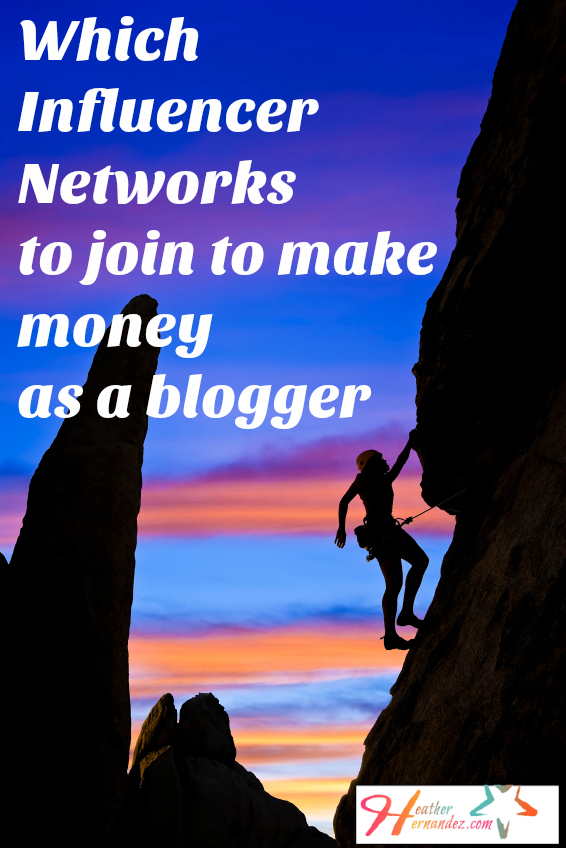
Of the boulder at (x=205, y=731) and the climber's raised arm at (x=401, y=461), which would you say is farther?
the boulder at (x=205, y=731)

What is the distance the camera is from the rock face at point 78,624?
1321 cm

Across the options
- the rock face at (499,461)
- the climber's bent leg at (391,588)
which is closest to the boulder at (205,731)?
the rock face at (499,461)

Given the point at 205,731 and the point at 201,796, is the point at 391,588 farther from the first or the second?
the point at 201,796

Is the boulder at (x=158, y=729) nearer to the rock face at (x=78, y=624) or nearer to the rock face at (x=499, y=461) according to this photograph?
the rock face at (x=78, y=624)

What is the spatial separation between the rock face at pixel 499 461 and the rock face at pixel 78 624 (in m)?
4.59

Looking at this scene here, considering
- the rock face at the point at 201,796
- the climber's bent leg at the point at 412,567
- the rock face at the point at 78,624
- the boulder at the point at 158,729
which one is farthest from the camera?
the boulder at the point at 158,729

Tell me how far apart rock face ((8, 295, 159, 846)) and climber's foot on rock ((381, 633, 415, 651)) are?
4.88 meters

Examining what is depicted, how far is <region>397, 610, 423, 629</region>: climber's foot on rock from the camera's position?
14.4 m

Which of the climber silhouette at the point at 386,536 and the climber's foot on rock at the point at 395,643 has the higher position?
the climber silhouette at the point at 386,536

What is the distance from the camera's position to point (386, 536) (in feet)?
48.2

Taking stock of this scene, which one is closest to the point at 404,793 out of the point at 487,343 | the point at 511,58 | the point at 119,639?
the point at 119,639

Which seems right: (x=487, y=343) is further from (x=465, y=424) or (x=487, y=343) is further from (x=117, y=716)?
(x=117, y=716)

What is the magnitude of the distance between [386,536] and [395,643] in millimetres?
1955

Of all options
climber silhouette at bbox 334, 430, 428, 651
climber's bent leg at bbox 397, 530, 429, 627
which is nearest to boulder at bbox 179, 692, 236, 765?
climber silhouette at bbox 334, 430, 428, 651
